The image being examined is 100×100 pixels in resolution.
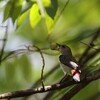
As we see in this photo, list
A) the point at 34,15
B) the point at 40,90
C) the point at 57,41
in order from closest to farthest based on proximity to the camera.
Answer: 1. the point at 40,90
2. the point at 34,15
3. the point at 57,41

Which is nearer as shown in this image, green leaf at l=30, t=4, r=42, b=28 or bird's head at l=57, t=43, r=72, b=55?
green leaf at l=30, t=4, r=42, b=28

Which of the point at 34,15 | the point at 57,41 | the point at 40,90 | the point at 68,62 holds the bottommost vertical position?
the point at 57,41

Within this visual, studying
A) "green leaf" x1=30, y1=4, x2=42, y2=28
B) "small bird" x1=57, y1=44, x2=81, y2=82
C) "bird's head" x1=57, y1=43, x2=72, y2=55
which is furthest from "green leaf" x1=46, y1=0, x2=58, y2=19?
"bird's head" x1=57, y1=43, x2=72, y2=55

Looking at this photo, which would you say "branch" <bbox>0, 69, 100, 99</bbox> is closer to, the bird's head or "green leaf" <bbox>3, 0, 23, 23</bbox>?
"green leaf" <bbox>3, 0, 23, 23</bbox>

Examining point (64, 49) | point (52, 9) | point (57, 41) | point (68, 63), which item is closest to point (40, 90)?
point (52, 9)

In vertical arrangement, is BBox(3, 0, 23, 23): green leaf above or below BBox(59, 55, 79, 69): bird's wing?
above

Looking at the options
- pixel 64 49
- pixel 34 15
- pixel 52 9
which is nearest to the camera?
pixel 52 9

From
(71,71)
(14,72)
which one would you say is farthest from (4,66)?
(71,71)

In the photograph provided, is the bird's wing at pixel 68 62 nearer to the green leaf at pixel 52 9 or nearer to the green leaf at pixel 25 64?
the green leaf at pixel 25 64

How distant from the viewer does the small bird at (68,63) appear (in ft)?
5.88

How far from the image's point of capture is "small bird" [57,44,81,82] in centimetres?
179

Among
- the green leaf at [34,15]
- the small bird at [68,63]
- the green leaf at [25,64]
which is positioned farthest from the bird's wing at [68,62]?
the green leaf at [34,15]

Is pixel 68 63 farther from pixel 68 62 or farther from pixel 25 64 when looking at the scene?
pixel 25 64

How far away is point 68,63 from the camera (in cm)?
200
